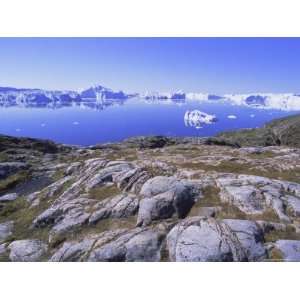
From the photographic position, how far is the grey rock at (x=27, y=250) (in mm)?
19497

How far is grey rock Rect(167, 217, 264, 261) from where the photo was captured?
55.7ft

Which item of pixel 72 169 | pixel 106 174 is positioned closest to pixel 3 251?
pixel 106 174

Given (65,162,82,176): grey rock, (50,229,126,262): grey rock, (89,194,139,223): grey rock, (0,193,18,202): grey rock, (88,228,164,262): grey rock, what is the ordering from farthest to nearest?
(65,162,82,176): grey rock
(0,193,18,202): grey rock
(89,194,139,223): grey rock
(50,229,126,262): grey rock
(88,228,164,262): grey rock

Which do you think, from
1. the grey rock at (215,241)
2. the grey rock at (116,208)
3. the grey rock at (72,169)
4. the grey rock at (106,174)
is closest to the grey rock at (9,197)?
the grey rock at (72,169)

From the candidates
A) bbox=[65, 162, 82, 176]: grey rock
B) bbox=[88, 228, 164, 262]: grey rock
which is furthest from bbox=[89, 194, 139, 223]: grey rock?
bbox=[65, 162, 82, 176]: grey rock

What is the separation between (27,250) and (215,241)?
42.5ft

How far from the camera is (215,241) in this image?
57.9 feet

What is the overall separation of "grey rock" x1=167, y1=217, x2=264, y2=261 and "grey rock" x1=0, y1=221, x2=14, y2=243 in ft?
44.0

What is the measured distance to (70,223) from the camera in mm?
22125

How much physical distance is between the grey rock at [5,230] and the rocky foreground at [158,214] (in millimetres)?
83

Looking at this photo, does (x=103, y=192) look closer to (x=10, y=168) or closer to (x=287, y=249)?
(x=287, y=249)

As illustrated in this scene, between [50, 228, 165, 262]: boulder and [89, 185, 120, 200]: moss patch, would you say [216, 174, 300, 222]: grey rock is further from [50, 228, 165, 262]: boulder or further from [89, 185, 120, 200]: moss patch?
[89, 185, 120, 200]: moss patch

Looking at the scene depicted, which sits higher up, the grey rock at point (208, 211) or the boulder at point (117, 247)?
the grey rock at point (208, 211)

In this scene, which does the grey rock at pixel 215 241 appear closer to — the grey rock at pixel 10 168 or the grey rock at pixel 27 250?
the grey rock at pixel 27 250
